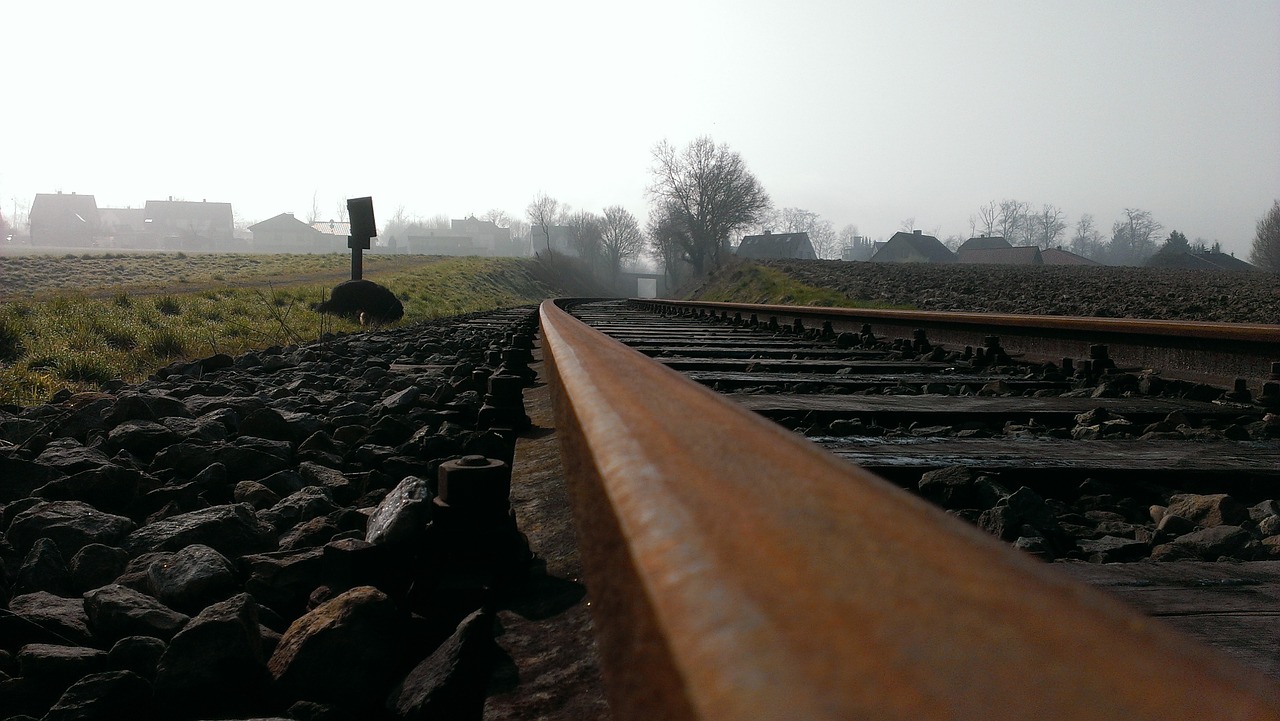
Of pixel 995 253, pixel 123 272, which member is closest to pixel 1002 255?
pixel 995 253

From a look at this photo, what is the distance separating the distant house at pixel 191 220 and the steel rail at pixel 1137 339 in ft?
443

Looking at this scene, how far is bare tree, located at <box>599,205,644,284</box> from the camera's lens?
357 feet

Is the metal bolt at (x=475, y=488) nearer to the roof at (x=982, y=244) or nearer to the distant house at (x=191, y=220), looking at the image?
the roof at (x=982, y=244)

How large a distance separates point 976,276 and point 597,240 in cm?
8820

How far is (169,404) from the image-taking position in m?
3.62

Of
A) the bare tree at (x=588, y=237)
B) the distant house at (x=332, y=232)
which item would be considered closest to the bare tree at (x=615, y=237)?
the bare tree at (x=588, y=237)

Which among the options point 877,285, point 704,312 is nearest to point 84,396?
point 704,312

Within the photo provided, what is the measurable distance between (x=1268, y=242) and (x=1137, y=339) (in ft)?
264

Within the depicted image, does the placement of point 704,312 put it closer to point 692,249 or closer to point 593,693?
point 593,693

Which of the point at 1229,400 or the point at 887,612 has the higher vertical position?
the point at 887,612

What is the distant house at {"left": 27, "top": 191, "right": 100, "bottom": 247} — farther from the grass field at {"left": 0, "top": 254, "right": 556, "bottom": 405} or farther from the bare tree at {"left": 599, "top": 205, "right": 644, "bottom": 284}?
the grass field at {"left": 0, "top": 254, "right": 556, "bottom": 405}

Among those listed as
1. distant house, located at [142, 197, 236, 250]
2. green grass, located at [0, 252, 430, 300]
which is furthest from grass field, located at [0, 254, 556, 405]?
distant house, located at [142, 197, 236, 250]

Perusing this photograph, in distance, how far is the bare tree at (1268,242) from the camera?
213 feet

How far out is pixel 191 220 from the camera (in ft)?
435
